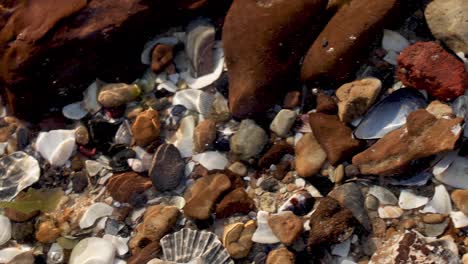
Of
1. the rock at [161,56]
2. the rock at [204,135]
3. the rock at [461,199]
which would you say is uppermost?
the rock at [161,56]

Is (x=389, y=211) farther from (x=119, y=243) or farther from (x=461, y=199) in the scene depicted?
(x=119, y=243)

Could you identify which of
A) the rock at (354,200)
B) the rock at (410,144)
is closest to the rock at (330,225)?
the rock at (354,200)

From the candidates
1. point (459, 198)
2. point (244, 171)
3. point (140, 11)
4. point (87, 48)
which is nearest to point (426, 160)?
point (459, 198)

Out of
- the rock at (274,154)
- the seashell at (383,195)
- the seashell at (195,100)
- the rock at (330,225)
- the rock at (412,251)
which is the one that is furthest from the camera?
the seashell at (195,100)

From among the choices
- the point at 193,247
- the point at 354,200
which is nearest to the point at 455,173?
the point at 354,200

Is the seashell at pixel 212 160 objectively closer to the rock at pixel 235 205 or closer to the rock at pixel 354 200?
the rock at pixel 235 205

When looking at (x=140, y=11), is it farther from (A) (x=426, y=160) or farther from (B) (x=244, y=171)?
(A) (x=426, y=160)
